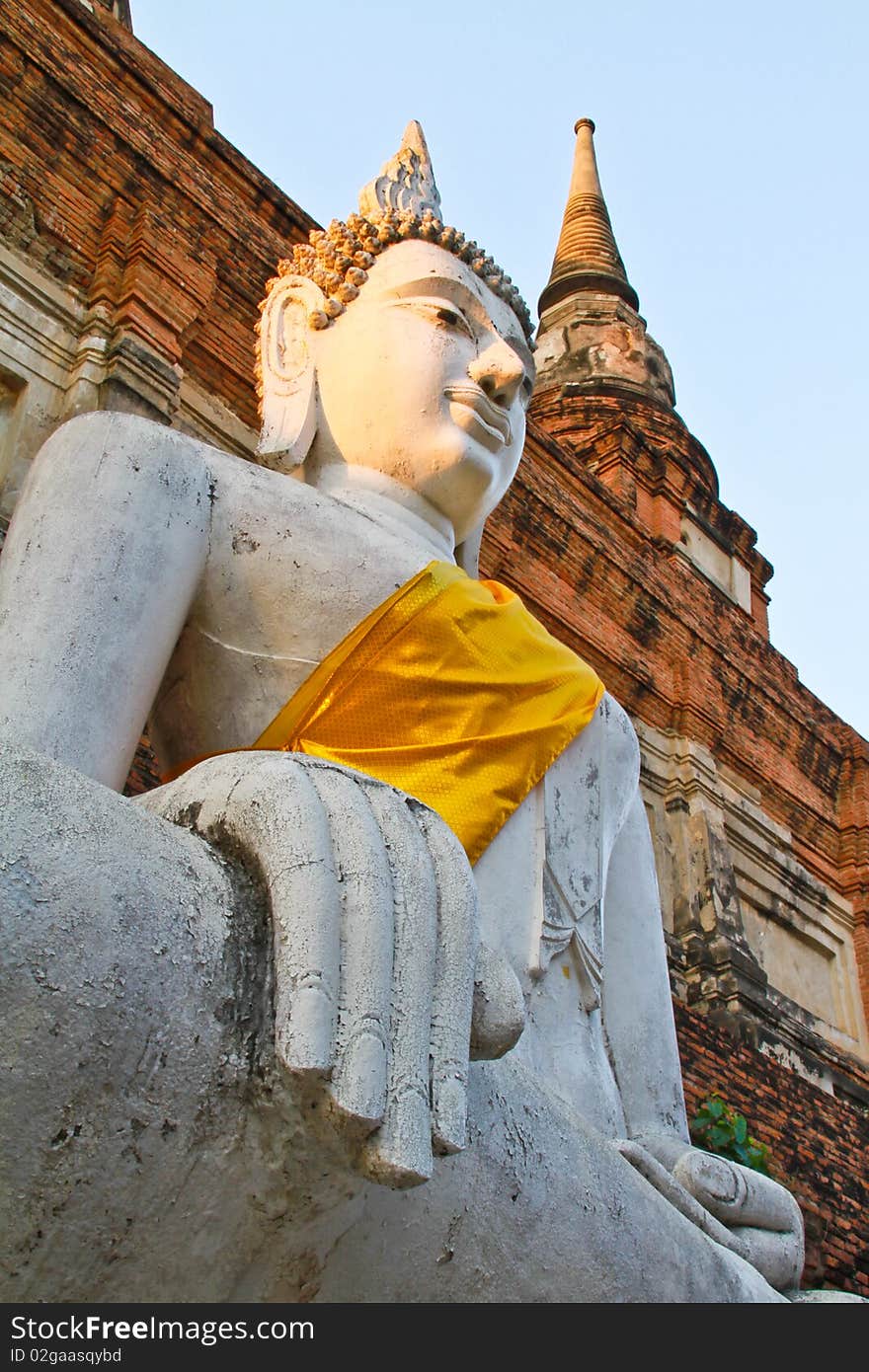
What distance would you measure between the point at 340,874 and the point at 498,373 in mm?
1614

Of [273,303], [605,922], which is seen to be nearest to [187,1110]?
[605,922]

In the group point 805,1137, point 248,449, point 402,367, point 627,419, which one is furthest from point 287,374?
point 627,419

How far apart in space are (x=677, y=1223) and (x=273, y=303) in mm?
2157

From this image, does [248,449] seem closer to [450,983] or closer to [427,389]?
[427,389]

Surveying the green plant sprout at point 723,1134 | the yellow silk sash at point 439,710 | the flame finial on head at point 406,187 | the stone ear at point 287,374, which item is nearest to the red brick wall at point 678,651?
the green plant sprout at point 723,1134

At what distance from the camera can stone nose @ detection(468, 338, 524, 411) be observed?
2758 mm

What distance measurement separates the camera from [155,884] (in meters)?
1.24

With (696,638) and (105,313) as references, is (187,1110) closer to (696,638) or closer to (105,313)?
(105,313)

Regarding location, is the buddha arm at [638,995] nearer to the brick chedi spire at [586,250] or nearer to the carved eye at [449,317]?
the carved eye at [449,317]

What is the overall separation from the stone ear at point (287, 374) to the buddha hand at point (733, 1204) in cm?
150

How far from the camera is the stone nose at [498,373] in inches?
109

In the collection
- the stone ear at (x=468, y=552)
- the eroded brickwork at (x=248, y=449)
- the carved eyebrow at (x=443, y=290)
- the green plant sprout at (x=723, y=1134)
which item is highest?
the eroded brickwork at (x=248, y=449)

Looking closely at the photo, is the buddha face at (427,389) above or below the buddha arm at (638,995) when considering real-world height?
above

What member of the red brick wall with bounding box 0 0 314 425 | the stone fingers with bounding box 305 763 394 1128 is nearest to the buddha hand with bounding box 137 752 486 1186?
the stone fingers with bounding box 305 763 394 1128
